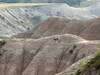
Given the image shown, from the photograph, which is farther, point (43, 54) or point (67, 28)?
point (67, 28)

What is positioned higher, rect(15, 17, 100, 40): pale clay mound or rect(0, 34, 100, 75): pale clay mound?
rect(0, 34, 100, 75): pale clay mound

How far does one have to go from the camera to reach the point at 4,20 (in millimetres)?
153875

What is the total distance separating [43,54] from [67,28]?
145 ft

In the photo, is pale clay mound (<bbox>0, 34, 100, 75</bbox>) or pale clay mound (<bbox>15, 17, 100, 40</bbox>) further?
pale clay mound (<bbox>15, 17, 100, 40</bbox>)

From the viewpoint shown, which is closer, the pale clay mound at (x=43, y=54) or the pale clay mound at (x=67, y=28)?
the pale clay mound at (x=43, y=54)

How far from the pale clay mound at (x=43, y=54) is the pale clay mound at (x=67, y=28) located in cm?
2754

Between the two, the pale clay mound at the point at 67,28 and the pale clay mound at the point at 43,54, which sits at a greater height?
the pale clay mound at the point at 43,54

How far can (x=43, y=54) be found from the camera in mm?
58031

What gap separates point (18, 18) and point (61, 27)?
66.7 meters

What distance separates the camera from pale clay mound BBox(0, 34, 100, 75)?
5465cm

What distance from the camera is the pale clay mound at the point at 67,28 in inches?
3548

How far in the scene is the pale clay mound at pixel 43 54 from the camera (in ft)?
179

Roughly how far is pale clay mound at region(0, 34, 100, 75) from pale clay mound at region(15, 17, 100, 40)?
90.4ft

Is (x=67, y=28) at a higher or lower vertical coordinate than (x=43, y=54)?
lower
